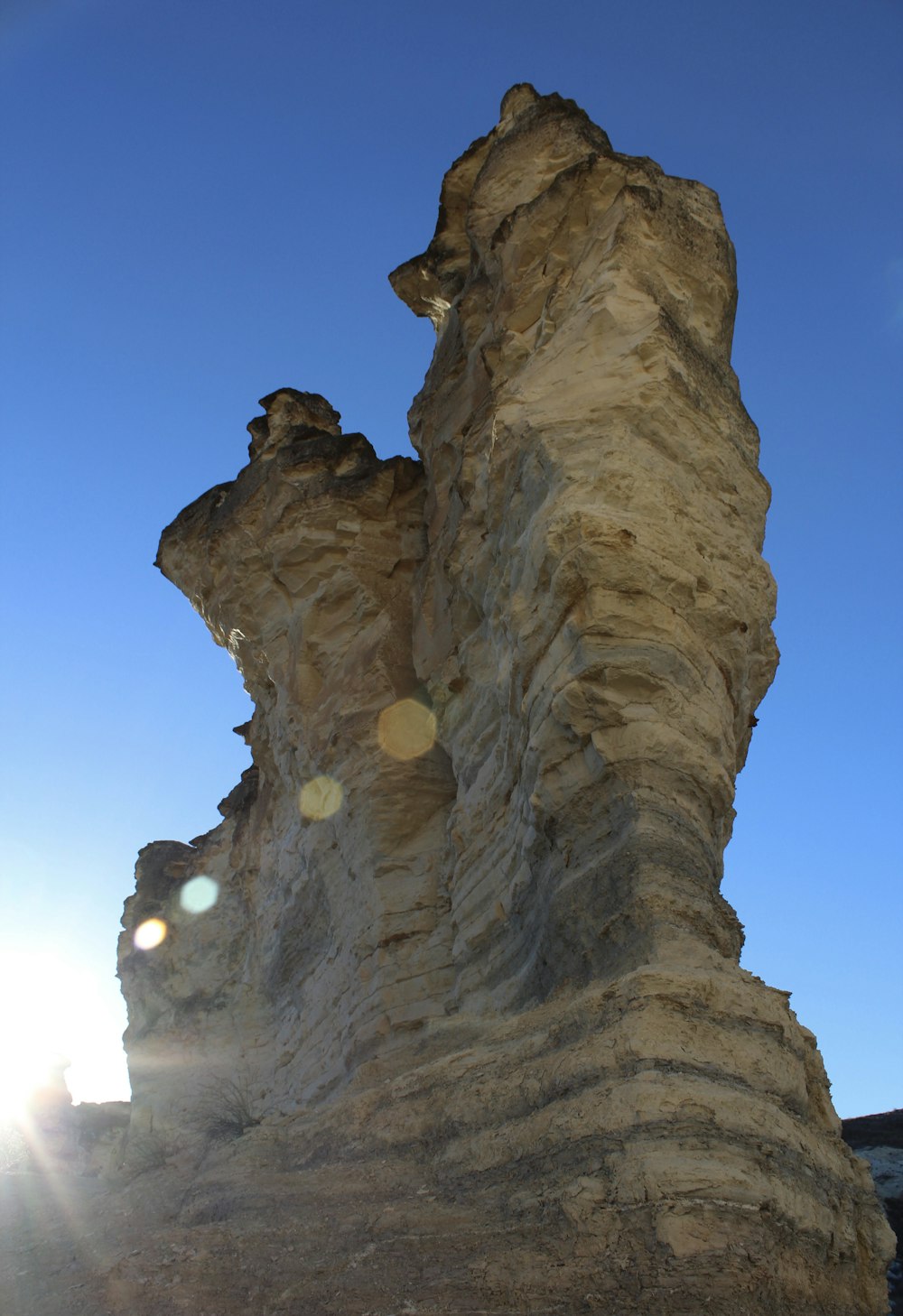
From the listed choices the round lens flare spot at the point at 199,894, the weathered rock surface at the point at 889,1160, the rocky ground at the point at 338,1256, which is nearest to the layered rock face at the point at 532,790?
the rocky ground at the point at 338,1256

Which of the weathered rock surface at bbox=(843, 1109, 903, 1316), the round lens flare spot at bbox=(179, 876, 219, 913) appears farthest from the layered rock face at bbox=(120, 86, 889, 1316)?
the weathered rock surface at bbox=(843, 1109, 903, 1316)

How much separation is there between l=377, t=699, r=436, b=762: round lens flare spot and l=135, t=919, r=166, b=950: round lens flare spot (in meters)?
6.93

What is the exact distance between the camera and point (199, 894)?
619 inches

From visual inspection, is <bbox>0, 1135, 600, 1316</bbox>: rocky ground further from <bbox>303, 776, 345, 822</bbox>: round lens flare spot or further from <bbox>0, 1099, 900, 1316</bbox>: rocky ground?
<bbox>303, 776, 345, 822</bbox>: round lens flare spot

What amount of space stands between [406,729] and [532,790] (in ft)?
12.1

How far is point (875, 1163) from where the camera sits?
1172 cm

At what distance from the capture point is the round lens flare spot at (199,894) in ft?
50.7

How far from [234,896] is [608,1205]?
11239 millimetres

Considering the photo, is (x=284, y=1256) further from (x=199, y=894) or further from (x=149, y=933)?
(x=149, y=933)

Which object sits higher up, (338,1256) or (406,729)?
(406,729)

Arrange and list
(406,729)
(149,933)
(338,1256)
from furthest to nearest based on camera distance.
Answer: (149,933), (406,729), (338,1256)

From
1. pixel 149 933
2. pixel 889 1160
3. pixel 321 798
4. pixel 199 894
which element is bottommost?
pixel 889 1160

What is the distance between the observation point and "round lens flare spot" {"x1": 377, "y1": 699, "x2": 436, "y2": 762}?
34.6ft

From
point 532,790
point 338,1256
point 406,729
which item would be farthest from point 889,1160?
point 338,1256
